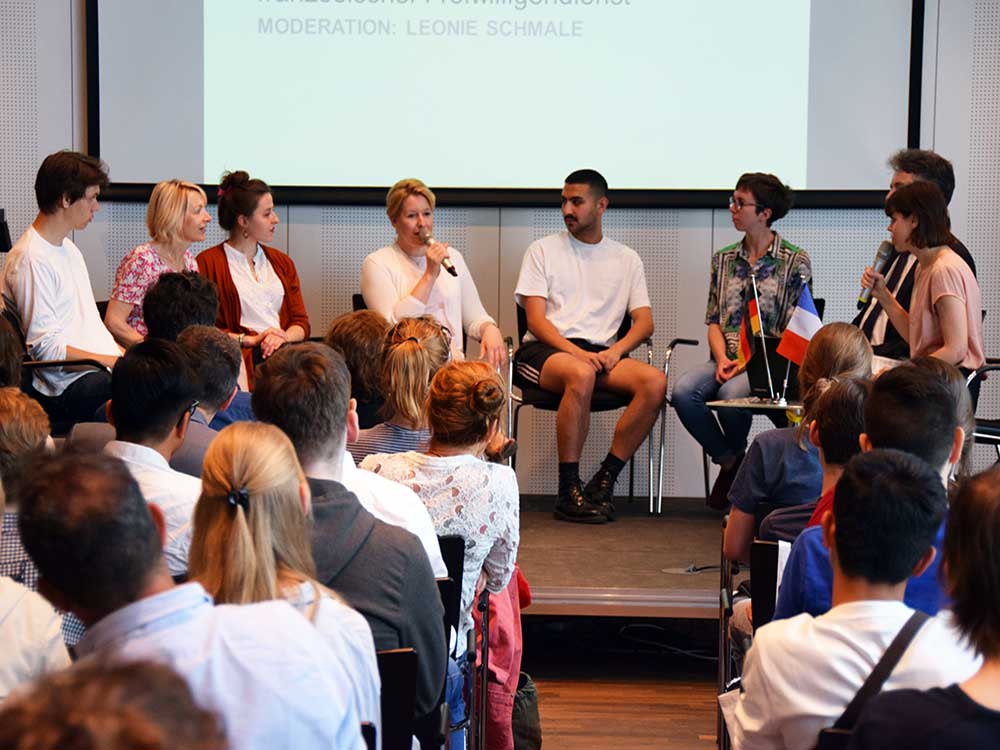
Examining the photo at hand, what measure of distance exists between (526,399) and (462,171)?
1.25 meters

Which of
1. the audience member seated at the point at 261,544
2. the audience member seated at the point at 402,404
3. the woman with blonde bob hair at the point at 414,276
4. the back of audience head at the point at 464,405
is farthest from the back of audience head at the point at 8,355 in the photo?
the woman with blonde bob hair at the point at 414,276

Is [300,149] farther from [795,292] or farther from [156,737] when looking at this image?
[156,737]

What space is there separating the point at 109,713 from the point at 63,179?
4.04 m

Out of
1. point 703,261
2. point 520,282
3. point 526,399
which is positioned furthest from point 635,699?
point 703,261

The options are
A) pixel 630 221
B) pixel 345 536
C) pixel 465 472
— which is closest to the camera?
pixel 345 536

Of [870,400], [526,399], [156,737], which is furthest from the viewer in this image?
[526,399]

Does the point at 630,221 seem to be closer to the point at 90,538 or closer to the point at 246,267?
the point at 246,267

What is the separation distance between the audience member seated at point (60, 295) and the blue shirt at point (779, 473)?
2323mm

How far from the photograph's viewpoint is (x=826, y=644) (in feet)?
5.11

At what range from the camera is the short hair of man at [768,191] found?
5254 mm

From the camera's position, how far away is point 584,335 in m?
5.47

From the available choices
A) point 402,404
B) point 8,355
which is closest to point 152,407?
point 402,404

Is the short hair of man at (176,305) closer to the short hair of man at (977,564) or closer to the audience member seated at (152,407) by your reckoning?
the audience member seated at (152,407)

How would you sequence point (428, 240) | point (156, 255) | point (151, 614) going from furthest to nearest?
point (428, 240), point (156, 255), point (151, 614)
